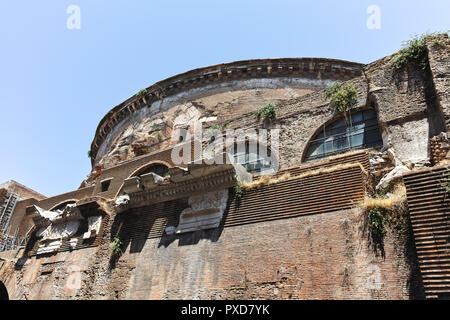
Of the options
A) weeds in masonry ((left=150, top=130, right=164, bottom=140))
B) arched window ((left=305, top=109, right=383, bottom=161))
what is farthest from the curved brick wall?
arched window ((left=305, top=109, right=383, bottom=161))

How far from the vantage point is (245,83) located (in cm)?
1866

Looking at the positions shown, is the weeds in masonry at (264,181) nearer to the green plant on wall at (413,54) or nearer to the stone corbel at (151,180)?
the stone corbel at (151,180)

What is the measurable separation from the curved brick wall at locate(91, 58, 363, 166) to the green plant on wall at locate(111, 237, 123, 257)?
407 inches

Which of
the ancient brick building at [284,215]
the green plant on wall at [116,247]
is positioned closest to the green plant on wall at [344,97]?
the ancient brick building at [284,215]

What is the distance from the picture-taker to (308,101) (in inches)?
387

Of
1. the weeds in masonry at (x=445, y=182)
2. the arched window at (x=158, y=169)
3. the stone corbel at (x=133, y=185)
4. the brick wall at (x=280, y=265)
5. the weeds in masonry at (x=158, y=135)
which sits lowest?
the brick wall at (x=280, y=265)

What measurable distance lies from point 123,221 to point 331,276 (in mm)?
5488

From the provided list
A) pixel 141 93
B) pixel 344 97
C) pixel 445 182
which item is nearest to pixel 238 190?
pixel 445 182

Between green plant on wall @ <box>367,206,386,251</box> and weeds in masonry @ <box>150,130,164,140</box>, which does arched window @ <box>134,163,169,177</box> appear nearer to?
weeds in masonry @ <box>150,130,164,140</box>

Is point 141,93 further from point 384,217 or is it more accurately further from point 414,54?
point 384,217

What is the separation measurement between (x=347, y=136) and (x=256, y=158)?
2594 mm

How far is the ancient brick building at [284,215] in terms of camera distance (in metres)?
4.96

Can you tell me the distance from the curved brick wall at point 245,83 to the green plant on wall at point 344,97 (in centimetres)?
820
